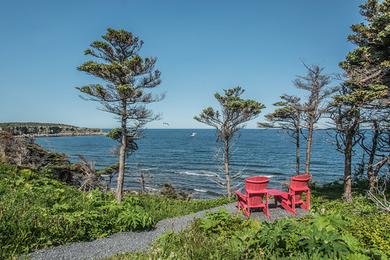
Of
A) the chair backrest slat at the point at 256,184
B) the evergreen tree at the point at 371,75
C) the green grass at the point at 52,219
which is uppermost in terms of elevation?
the evergreen tree at the point at 371,75

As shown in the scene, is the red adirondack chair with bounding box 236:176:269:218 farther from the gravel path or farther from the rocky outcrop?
the rocky outcrop

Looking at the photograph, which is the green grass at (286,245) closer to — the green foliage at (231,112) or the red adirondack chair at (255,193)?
the red adirondack chair at (255,193)

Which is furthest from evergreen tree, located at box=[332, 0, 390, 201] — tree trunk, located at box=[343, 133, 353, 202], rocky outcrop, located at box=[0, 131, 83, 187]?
rocky outcrop, located at box=[0, 131, 83, 187]

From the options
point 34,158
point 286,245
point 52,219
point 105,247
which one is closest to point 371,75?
point 286,245

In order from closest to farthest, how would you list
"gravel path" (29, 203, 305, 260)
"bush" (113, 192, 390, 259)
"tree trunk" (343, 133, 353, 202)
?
"bush" (113, 192, 390, 259) → "gravel path" (29, 203, 305, 260) → "tree trunk" (343, 133, 353, 202)

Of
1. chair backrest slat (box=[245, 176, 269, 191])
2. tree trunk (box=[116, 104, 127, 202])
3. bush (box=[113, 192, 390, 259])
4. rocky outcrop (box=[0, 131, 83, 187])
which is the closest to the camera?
bush (box=[113, 192, 390, 259])

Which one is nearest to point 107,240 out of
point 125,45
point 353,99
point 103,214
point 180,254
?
point 103,214

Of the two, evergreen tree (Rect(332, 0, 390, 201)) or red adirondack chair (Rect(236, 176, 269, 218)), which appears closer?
evergreen tree (Rect(332, 0, 390, 201))

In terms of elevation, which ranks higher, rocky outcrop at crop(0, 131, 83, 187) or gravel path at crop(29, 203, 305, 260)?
rocky outcrop at crop(0, 131, 83, 187)

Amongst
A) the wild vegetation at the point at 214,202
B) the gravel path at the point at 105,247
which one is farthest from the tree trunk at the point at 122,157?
the gravel path at the point at 105,247

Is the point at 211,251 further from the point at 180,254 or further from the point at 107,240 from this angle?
the point at 107,240

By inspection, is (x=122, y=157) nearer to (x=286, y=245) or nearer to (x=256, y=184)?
(x=256, y=184)

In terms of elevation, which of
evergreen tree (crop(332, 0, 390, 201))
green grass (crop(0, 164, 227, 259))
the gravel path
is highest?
evergreen tree (crop(332, 0, 390, 201))

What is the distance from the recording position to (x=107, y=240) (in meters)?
7.44
